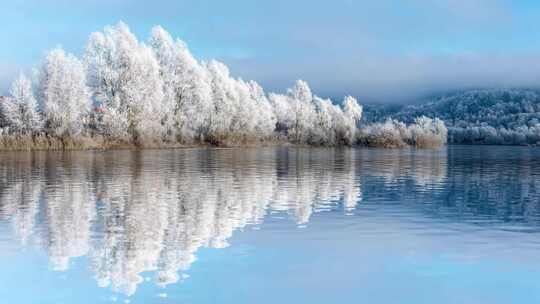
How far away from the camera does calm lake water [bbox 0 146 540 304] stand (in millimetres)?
11984

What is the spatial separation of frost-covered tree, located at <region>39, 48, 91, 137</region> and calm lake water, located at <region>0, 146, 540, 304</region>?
2023 inches

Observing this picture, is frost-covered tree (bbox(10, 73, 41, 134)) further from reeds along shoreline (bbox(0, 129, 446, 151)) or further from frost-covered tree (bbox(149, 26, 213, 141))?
frost-covered tree (bbox(149, 26, 213, 141))

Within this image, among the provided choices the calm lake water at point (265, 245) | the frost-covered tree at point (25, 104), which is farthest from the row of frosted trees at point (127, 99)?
the calm lake water at point (265, 245)

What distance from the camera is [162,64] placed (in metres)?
97.8

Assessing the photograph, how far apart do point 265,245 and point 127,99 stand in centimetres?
7120

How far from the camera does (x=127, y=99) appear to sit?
8406 centimetres

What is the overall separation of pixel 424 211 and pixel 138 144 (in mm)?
68616

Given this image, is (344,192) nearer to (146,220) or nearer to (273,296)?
(146,220)

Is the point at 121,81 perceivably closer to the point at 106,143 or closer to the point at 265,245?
the point at 106,143

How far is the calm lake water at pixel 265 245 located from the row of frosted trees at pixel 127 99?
52788 millimetres

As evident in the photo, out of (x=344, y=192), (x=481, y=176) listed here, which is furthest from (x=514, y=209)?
(x=481, y=176)

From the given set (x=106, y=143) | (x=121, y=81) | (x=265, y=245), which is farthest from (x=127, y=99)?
(x=265, y=245)

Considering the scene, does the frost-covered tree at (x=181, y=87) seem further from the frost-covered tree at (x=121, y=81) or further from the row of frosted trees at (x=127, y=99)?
the frost-covered tree at (x=121, y=81)

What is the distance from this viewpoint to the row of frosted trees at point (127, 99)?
3150 inches
